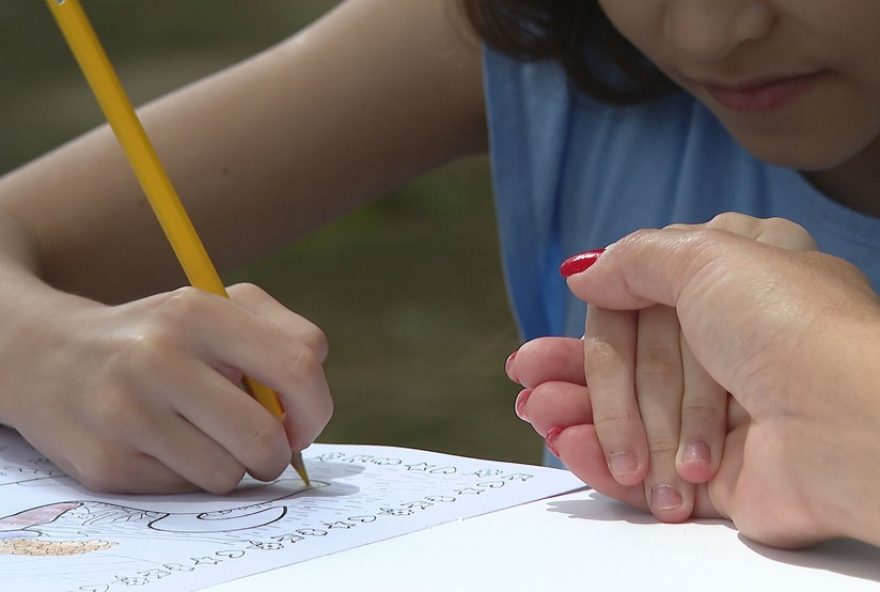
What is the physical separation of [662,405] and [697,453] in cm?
2

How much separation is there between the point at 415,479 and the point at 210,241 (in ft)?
1.18

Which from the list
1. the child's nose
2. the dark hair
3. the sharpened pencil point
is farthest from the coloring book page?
the dark hair

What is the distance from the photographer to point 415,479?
1.50 feet

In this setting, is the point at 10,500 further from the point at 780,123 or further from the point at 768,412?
the point at 780,123

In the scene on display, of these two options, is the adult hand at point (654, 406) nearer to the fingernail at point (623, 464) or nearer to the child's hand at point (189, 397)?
the fingernail at point (623, 464)

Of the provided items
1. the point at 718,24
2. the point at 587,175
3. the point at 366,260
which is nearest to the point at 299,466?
the point at 718,24

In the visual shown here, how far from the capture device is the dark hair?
727mm

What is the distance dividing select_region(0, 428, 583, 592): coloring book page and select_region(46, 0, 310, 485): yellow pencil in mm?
35

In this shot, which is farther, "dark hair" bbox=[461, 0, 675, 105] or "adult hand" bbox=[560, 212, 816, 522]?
"dark hair" bbox=[461, 0, 675, 105]

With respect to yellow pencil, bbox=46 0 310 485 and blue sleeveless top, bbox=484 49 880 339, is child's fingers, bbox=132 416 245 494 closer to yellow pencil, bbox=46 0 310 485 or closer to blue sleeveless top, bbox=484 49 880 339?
yellow pencil, bbox=46 0 310 485

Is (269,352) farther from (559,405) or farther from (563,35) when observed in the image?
(563,35)

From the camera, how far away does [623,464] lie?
1.27 feet

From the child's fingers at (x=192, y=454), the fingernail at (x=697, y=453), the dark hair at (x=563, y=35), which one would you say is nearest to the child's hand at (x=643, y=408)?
the fingernail at (x=697, y=453)

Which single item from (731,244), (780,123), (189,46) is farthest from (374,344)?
(731,244)
